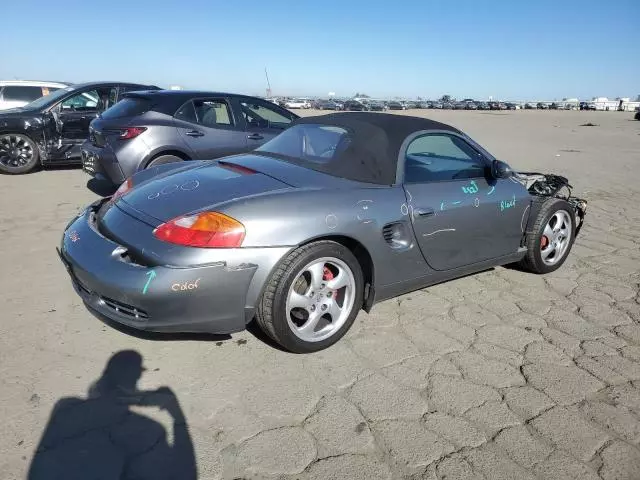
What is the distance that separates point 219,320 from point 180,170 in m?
1.47

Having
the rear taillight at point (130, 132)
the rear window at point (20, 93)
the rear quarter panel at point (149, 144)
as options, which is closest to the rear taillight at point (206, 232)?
the rear quarter panel at point (149, 144)

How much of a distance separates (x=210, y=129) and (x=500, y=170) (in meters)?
4.10

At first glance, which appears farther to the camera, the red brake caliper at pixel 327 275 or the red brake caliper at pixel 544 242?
the red brake caliper at pixel 544 242

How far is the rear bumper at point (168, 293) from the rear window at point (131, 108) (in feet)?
13.2

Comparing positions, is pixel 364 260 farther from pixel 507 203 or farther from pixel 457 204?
pixel 507 203

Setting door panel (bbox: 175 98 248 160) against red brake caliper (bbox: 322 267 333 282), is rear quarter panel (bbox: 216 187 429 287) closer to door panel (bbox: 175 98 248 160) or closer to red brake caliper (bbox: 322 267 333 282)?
red brake caliper (bbox: 322 267 333 282)

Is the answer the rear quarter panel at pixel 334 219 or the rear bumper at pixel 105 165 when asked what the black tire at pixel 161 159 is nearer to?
the rear bumper at pixel 105 165

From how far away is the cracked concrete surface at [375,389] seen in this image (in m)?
2.17

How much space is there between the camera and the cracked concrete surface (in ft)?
7.11

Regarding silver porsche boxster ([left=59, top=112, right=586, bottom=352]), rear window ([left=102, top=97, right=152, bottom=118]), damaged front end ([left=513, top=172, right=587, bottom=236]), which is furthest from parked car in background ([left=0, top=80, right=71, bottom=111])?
damaged front end ([left=513, top=172, right=587, bottom=236])

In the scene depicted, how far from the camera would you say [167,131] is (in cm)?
625

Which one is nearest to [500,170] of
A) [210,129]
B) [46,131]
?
[210,129]

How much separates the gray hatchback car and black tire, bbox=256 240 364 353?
3.81 m

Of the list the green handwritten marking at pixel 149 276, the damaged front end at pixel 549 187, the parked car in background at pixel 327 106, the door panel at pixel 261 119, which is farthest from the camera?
the parked car in background at pixel 327 106
